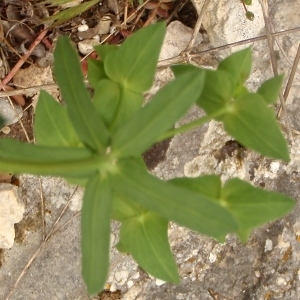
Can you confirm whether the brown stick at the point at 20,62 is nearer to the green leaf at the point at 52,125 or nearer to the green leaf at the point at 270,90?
the green leaf at the point at 52,125

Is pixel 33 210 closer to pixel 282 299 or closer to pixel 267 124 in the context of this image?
pixel 282 299

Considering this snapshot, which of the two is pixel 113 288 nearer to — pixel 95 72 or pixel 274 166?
pixel 274 166

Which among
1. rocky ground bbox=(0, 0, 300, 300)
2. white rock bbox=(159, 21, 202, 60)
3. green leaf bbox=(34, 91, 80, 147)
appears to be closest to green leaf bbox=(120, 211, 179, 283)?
green leaf bbox=(34, 91, 80, 147)

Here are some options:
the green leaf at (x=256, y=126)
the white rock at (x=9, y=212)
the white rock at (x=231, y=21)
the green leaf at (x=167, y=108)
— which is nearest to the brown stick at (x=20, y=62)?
the white rock at (x=9, y=212)

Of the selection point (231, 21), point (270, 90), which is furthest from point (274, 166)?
point (270, 90)

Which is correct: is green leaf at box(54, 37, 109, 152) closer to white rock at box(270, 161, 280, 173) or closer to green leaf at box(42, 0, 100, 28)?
green leaf at box(42, 0, 100, 28)

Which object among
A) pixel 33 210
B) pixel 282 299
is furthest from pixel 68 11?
pixel 282 299
